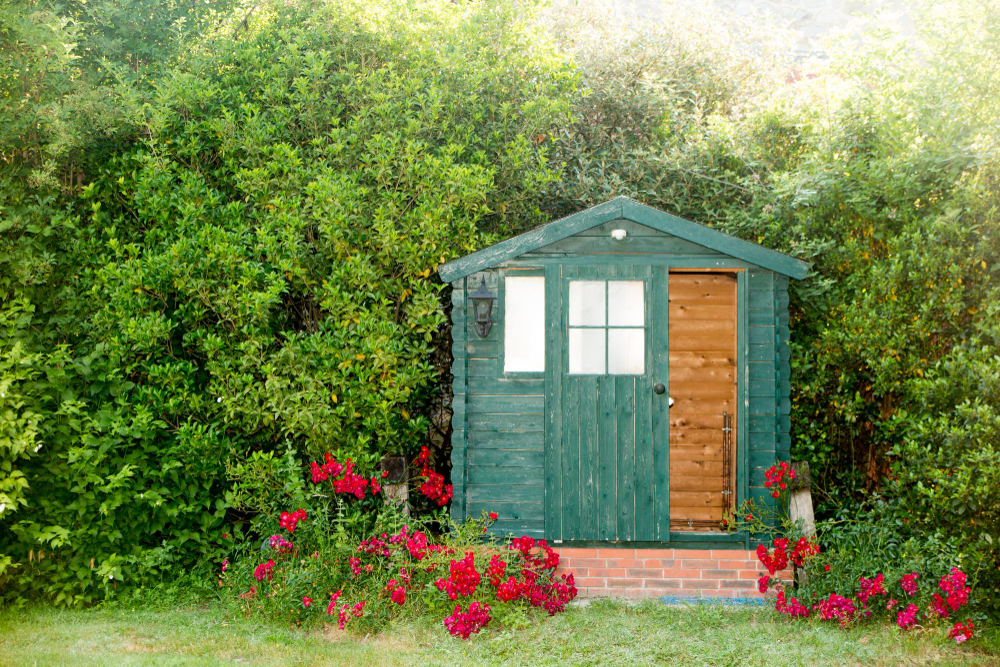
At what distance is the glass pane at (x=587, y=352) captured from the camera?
6.30 metres

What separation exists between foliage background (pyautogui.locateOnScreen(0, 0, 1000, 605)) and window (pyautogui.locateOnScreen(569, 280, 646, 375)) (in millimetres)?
1279

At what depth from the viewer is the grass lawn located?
5078mm

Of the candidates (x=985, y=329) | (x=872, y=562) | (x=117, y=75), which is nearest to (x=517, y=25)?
(x=117, y=75)

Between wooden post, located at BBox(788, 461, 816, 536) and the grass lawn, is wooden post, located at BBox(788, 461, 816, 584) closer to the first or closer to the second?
wooden post, located at BBox(788, 461, 816, 536)

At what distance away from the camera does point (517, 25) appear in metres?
8.28

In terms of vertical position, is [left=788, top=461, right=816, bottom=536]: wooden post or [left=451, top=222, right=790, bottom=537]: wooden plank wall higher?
[left=451, top=222, right=790, bottom=537]: wooden plank wall

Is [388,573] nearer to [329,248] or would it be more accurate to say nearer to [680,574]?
[680,574]

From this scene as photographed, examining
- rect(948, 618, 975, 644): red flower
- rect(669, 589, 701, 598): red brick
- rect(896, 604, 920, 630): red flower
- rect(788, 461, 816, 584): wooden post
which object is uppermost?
rect(788, 461, 816, 584): wooden post

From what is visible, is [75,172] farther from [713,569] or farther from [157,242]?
[713,569]

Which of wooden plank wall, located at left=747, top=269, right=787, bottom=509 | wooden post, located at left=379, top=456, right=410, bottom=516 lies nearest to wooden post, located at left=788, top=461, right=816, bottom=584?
wooden plank wall, located at left=747, top=269, right=787, bottom=509

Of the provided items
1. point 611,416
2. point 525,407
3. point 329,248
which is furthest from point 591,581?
point 329,248

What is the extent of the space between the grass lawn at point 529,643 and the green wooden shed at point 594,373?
82 centimetres

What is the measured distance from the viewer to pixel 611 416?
6258 millimetres

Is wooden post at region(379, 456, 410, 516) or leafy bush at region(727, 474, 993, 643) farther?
wooden post at region(379, 456, 410, 516)
